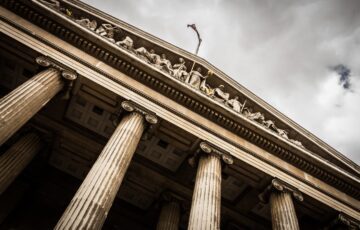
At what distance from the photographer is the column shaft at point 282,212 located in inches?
445

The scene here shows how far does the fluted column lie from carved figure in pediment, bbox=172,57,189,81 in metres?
8.06

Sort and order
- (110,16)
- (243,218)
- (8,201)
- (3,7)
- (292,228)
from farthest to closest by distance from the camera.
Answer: (243,218) → (110,16) → (8,201) → (3,7) → (292,228)

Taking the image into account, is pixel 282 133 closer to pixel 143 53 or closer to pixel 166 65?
pixel 166 65

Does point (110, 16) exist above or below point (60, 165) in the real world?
above

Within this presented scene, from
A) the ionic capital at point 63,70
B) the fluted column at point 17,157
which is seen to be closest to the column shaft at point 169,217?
the fluted column at point 17,157

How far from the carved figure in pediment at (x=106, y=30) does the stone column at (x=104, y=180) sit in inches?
177

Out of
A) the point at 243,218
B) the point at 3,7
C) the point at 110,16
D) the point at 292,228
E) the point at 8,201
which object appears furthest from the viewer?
the point at 243,218

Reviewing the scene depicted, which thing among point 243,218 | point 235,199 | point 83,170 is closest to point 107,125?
point 83,170

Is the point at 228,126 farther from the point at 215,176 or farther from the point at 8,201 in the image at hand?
the point at 8,201

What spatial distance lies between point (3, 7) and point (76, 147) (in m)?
7.85

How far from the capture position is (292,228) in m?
11.1

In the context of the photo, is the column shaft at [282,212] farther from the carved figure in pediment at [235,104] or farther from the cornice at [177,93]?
the carved figure in pediment at [235,104]

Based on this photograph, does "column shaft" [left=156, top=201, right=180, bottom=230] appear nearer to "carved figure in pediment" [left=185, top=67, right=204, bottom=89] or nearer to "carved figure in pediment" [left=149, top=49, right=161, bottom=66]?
"carved figure in pediment" [left=185, top=67, right=204, bottom=89]

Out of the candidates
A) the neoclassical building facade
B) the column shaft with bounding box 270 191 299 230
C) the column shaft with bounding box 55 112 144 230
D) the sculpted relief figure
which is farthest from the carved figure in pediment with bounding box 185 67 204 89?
the sculpted relief figure
